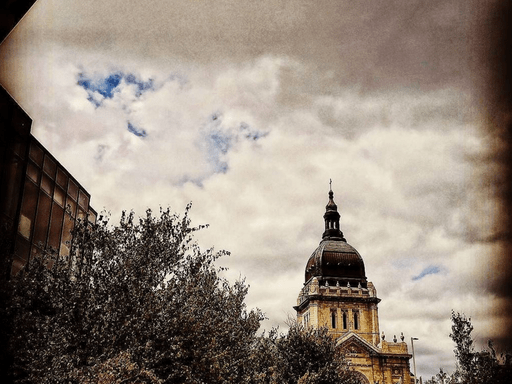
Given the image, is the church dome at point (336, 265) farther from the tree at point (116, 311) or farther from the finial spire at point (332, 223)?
the tree at point (116, 311)

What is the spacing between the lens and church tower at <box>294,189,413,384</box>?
8319cm

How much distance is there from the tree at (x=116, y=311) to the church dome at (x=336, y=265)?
3271 inches

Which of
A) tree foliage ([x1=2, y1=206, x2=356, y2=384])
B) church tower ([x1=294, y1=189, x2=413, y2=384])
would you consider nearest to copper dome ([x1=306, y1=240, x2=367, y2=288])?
church tower ([x1=294, y1=189, x2=413, y2=384])

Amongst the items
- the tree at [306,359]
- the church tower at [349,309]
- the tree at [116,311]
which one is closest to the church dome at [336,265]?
the church tower at [349,309]

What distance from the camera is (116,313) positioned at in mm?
12258

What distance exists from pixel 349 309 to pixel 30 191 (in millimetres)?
79662

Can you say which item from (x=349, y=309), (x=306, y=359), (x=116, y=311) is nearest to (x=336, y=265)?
(x=349, y=309)

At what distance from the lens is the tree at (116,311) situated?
11.4m

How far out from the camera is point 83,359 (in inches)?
464

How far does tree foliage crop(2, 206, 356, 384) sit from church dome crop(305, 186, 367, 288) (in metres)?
83.2

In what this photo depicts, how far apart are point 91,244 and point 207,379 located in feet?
16.6

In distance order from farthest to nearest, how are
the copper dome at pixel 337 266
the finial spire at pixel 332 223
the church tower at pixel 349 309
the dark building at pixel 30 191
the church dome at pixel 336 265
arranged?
the finial spire at pixel 332 223 → the copper dome at pixel 337 266 → the church dome at pixel 336 265 → the church tower at pixel 349 309 → the dark building at pixel 30 191

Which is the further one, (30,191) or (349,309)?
(349,309)

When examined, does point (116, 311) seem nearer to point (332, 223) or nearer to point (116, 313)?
point (116, 313)
